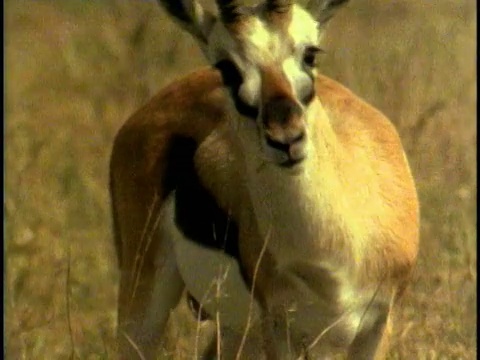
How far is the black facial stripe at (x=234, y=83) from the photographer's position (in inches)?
175

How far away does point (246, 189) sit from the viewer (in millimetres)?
4895

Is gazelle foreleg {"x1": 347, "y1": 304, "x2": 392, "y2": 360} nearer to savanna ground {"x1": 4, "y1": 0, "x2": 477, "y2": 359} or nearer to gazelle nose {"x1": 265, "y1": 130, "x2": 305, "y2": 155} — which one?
gazelle nose {"x1": 265, "y1": 130, "x2": 305, "y2": 155}

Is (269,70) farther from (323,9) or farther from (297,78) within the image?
(323,9)

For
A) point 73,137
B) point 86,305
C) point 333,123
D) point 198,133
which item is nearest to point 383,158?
point 333,123

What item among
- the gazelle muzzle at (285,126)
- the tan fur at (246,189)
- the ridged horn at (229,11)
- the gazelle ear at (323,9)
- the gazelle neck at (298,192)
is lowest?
the tan fur at (246,189)

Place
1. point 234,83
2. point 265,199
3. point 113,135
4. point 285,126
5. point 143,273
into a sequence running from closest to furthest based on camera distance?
point 285,126, point 234,83, point 265,199, point 143,273, point 113,135

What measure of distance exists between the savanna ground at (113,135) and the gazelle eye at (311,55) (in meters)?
1.28

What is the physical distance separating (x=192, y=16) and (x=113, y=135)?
4.81 m

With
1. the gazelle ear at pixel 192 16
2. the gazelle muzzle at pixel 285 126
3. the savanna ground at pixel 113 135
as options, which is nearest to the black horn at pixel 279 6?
the gazelle ear at pixel 192 16

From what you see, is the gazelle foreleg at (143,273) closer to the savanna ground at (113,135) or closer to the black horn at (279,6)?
the savanna ground at (113,135)

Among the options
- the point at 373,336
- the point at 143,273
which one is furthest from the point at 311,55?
the point at 143,273

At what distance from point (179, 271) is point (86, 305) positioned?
5.97ft

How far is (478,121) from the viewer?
28.3ft

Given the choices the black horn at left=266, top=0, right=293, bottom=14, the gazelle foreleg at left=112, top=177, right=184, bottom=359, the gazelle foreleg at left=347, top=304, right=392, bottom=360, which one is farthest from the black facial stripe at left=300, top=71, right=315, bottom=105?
the gazelle foreleg at left=112, top=177, right=184, bottom=359
